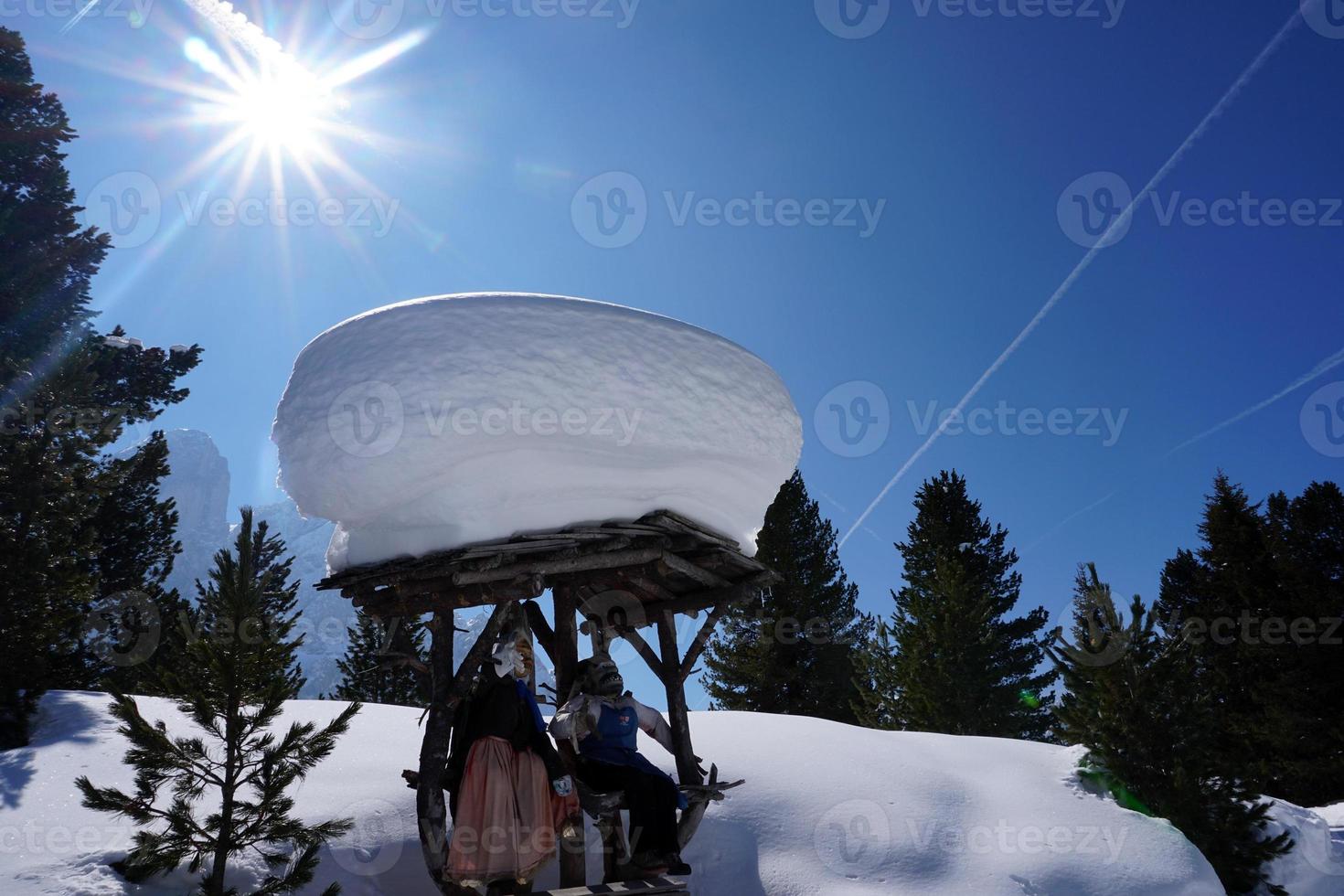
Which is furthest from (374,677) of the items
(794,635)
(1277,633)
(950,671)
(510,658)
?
(1277,633)

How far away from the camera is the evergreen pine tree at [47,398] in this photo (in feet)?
31.8

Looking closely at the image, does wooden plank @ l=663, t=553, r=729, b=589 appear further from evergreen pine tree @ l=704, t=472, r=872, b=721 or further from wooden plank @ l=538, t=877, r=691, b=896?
evergreen pine tree @ l=704, t=472, r=872, b=721

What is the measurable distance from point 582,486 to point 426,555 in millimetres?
1073

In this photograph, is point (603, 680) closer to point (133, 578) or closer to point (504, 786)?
point (504, 786)

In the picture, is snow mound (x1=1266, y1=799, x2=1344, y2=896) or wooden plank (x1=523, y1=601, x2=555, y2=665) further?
snow mound (x1=1266, y1=799, x2=1344, y2=896)

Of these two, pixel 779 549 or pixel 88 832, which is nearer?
pixel 88 832

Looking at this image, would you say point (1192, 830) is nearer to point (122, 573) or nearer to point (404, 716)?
point (404, 716)

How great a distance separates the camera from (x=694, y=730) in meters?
10.3

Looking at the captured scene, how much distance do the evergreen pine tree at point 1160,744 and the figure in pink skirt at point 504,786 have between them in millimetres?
8089

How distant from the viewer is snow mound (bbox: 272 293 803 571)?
4.75 meters

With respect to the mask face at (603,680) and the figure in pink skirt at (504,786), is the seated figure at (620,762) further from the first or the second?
the figure in pink skirt at (504,786)

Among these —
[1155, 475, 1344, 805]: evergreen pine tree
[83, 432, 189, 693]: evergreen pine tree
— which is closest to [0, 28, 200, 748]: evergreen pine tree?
[83, 432, 189, 693]: evergreen pine tree

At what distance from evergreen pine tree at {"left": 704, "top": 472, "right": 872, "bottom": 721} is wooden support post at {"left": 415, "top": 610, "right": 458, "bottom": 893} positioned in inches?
632

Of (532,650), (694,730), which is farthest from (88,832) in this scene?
(694,730)
